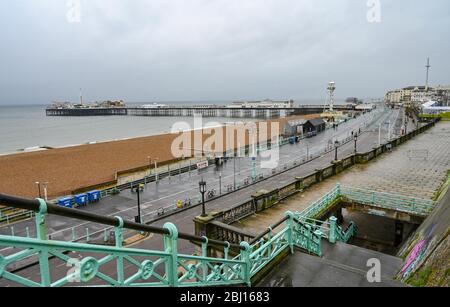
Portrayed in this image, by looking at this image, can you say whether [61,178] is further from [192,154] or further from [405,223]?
[405,223]

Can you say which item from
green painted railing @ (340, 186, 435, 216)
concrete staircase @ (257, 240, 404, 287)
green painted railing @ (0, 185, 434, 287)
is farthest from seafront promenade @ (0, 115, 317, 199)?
concrete staircase @ (257, 240, 404, 287)

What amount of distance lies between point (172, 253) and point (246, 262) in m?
2.45

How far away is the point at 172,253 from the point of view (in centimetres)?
390

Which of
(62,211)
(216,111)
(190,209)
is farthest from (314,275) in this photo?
(216,111)

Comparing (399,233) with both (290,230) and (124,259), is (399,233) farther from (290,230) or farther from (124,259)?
(124,259)

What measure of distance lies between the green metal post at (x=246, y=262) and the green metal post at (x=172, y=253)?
216cm

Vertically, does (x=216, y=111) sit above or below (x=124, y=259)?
above

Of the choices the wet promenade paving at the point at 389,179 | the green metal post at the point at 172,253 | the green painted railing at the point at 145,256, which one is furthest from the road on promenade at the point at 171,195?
the green metal post at the point at 172,253

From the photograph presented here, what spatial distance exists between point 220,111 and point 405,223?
176m

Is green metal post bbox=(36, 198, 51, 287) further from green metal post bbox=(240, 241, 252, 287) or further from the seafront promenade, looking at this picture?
the seafront promenade

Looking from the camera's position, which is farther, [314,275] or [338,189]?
[338,189]

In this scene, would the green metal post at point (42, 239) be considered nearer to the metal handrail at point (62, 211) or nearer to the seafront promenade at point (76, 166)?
the metal handrail at point (62, 211)

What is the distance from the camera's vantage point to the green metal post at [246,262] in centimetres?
586
